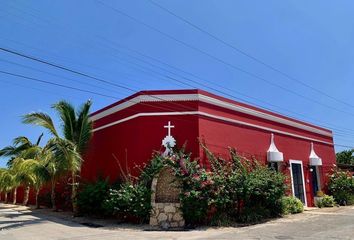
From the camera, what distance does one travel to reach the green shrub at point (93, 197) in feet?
53.2

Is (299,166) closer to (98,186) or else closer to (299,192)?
(299,192)

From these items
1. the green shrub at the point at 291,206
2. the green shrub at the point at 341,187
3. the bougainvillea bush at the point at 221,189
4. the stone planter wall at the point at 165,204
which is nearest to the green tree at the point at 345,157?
the green shrub at the point at 341,187

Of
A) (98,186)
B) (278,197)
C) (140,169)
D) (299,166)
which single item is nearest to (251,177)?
(278,197)

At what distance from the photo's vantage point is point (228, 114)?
1802 centimetres

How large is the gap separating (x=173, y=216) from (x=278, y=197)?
518 cm

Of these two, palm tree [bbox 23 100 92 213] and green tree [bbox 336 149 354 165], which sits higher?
green tree [bbox 336 149 354 165]

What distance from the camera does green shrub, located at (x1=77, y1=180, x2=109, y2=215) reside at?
16203 millimetres

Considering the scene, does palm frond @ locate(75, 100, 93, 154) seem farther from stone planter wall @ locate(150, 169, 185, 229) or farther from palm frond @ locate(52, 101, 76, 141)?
stone planter wall @ locate(150, 169, 185, 229)

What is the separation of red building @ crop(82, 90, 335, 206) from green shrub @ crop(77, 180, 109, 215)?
4.14ft

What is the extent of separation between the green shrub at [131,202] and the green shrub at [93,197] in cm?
111

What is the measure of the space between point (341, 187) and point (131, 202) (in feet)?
49.8

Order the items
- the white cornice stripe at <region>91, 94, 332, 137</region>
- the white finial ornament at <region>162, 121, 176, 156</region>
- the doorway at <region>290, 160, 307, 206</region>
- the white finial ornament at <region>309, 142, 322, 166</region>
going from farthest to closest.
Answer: the white finial ornament at <region>309, 142, 322, 166</region> → the doorway at <region>290, 160, 307, 206</region> → the white cornice stripe at <region>91, 94, 332, 137</region> → the white finial ornament at <region>162, 121, 176, 156</region>

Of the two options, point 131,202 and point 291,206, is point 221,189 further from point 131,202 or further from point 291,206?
point 291,206

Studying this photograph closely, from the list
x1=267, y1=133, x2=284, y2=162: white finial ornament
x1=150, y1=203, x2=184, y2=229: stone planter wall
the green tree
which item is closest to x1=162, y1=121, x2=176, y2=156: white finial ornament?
x1=150, y1=203, x2=184, y2=229: stone planter wall
